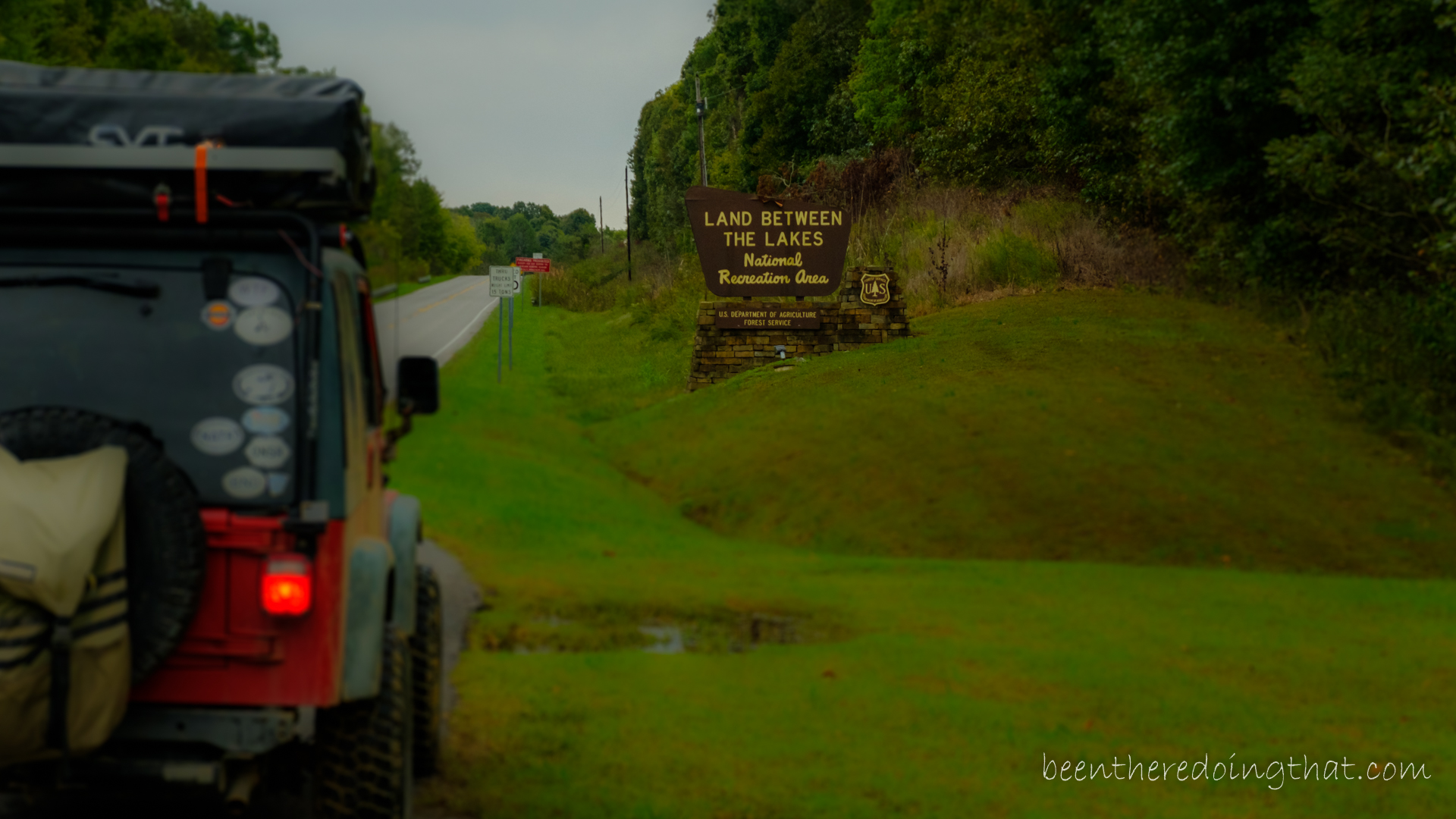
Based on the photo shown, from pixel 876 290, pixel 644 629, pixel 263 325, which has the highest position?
pixel 263 325

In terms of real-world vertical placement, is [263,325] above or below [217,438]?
above

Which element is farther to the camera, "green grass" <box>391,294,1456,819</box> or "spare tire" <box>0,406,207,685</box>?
"green grass" <box>391,294,1456,819</box>

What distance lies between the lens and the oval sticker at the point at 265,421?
4730 mm

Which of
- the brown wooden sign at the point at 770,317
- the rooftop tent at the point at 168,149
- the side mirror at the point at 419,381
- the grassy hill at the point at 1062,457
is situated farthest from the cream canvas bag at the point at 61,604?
the brown wooden sign at the point at 770,317

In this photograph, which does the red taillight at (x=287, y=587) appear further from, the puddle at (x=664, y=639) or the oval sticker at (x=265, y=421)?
the puddle at (x=664, y=639)

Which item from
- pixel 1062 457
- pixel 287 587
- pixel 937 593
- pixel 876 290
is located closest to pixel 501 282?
pixel 876 290

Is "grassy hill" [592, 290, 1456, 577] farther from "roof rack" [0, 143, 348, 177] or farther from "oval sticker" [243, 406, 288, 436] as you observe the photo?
"roof rack" [0, 143, 348, 177]

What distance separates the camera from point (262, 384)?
4762 mm

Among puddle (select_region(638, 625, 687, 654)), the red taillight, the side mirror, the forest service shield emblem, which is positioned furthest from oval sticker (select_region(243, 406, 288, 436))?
the forest service shield emblem

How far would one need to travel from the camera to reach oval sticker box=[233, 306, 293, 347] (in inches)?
189

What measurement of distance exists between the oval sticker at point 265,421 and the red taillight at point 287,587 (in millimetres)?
431

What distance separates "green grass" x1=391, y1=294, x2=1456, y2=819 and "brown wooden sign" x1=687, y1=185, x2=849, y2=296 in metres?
2.28

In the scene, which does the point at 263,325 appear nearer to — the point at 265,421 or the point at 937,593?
the point at 265,421

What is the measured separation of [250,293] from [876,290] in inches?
897
